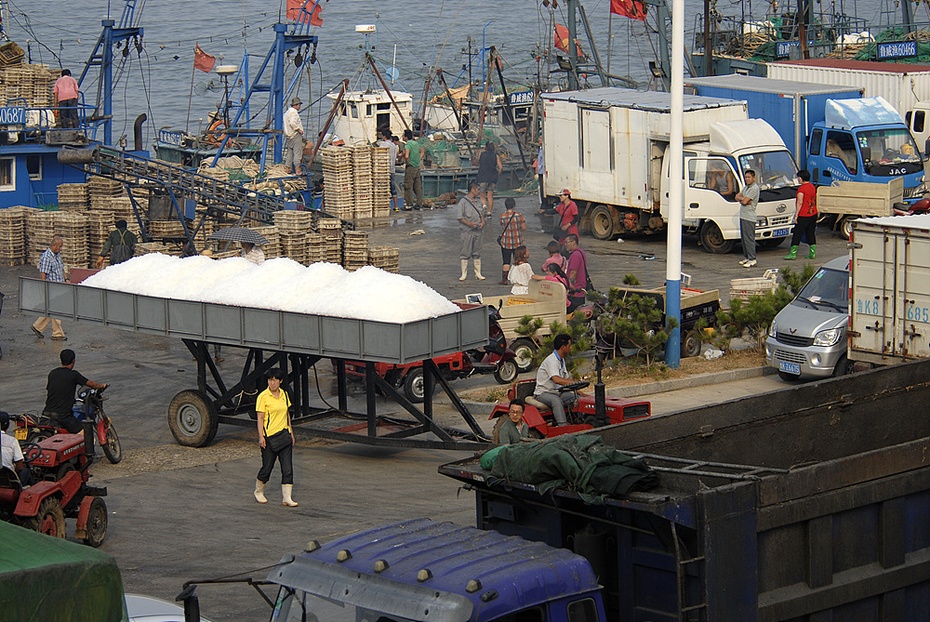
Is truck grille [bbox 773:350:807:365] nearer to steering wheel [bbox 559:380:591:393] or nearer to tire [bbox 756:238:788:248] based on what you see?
steering wheel [bbox 559:380:591:393]

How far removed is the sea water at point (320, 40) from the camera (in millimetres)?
83125

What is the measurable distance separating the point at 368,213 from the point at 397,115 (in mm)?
11958

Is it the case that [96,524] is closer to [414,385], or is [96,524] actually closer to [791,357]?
[414,385]

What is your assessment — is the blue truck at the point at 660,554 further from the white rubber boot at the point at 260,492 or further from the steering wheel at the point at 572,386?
the white rubber boot at the point at 260,492

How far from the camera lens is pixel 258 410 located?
14.6 metres

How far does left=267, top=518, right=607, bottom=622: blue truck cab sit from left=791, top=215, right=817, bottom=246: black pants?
20564 millimetres

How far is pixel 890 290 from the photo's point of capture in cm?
1817

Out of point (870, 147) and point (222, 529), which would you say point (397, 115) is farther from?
point (222, 529)

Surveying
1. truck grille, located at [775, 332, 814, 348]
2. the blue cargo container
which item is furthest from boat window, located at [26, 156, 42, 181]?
truck grille, located at [775, 332, 814, 348]

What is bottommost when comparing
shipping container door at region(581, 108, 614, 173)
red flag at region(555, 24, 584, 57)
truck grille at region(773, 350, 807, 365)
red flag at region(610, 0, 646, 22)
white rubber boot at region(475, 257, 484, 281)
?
truck grille at region(773, 350, 807, 365)

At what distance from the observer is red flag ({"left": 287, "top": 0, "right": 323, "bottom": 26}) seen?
134ft

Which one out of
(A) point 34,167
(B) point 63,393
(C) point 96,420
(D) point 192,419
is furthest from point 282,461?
(A) point 34,167

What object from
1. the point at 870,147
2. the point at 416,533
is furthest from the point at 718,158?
the point at 416,533

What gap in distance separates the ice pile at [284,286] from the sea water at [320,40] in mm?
53416
